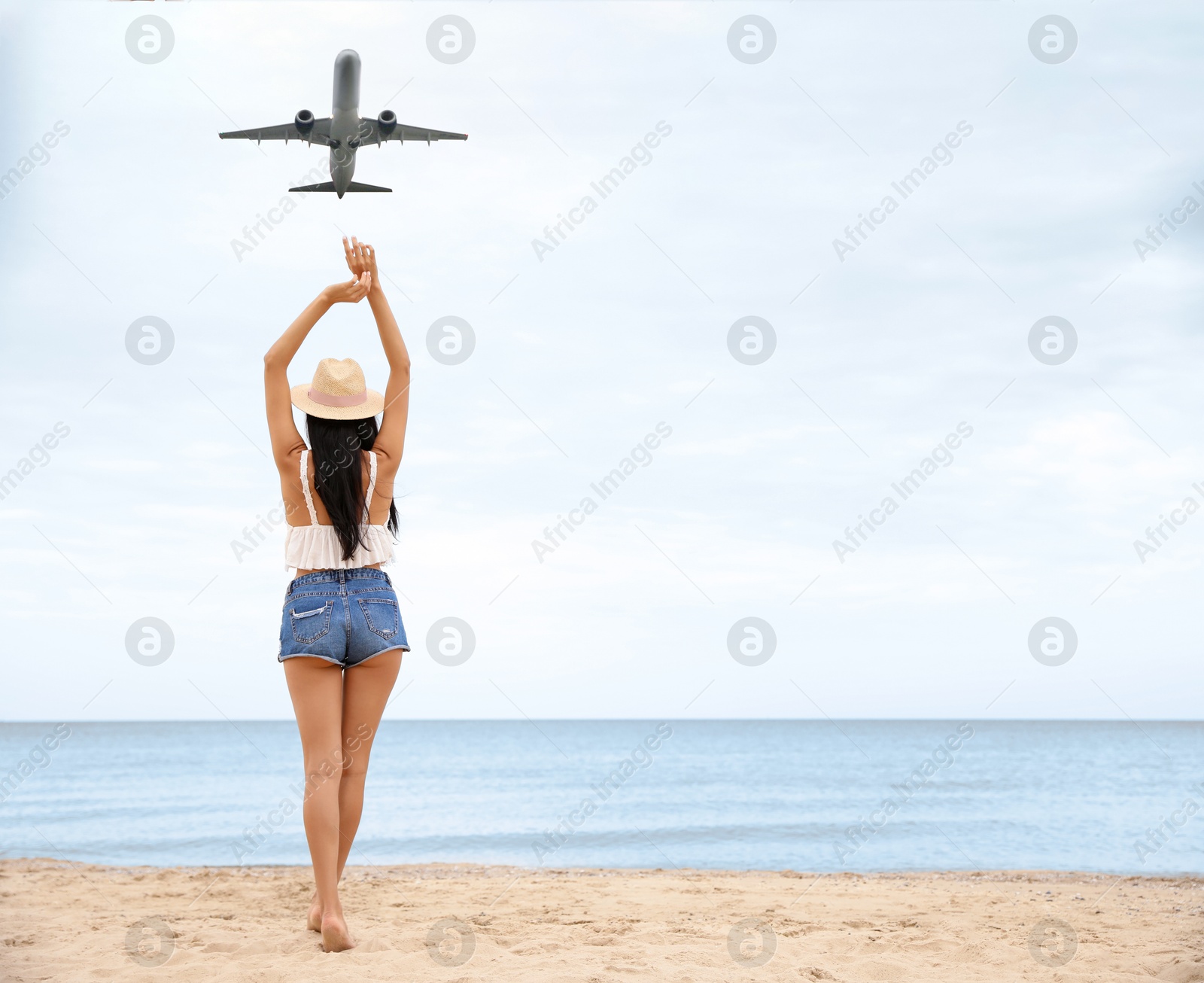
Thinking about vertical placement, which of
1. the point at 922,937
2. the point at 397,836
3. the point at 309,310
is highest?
the point at 309,310

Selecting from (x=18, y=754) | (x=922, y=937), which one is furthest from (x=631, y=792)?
(x=18, y=754)

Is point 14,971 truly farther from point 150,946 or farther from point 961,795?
point 961,795

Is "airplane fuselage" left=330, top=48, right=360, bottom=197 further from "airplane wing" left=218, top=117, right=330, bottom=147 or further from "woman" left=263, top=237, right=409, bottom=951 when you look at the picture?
"woman" left=263, top=237, right=409, bottom=951

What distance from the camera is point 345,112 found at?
12.0m

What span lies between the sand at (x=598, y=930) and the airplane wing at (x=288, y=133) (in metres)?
9.66

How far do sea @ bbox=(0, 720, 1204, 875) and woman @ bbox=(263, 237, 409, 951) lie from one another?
10.3 ft

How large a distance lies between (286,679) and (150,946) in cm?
128

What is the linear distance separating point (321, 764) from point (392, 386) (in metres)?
1.49

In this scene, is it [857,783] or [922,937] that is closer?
[922,937]

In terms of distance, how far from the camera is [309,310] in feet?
11.6

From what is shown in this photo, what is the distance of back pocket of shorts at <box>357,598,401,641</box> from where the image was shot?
343 centimetres

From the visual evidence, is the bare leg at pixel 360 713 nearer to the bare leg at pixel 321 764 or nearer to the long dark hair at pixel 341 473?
the bare leg at pixel 321 764

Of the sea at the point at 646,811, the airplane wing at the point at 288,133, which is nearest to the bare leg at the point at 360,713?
the sea at the point at 646,811

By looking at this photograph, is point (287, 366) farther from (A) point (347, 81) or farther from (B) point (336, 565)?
(A) point (347, 81)
